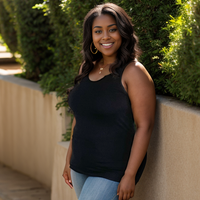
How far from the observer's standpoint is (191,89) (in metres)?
2.42

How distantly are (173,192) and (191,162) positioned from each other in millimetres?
343

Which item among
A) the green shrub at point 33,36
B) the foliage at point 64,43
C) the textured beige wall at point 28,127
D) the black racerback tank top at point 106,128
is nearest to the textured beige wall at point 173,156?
the black racerback tank top at point 106,128

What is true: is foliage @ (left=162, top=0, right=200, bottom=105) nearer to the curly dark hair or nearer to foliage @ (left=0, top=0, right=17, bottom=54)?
the curly dark hair

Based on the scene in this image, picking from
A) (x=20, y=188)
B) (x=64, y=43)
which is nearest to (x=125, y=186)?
(x=64, y=43)

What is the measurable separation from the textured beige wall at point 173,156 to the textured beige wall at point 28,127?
243 cm

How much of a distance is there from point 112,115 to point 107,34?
56cm

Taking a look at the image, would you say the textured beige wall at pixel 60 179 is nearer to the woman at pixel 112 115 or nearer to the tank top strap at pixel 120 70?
the woman at pixel 112 115

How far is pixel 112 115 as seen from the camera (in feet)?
8.30

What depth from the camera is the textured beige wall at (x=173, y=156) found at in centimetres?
244

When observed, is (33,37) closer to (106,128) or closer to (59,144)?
(59,144)

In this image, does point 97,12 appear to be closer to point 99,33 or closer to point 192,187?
point 99,33

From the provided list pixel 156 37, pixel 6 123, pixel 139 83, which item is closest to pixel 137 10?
pixel 156 37

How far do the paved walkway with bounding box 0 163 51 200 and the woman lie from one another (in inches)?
108

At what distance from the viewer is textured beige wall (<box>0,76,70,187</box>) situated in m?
5.58
